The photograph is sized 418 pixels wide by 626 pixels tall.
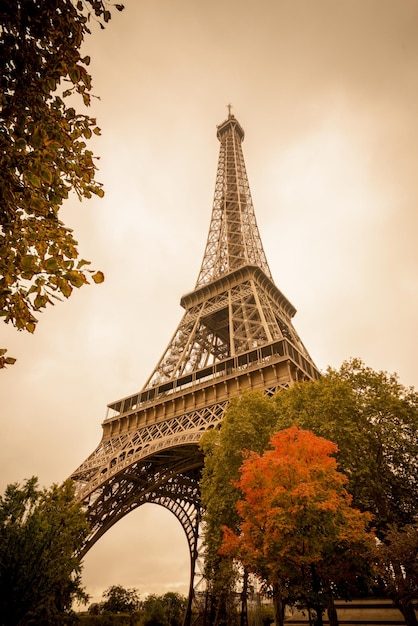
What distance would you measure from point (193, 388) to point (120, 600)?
98.7 ft

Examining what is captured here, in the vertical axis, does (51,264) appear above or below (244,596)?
above

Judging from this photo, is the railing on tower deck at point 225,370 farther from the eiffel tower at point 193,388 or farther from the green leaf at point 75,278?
the green leaf at point 75,278

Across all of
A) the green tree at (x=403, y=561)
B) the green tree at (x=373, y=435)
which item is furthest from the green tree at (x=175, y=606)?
the green tree at (x=403, y=561)

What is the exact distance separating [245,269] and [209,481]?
21986 mm

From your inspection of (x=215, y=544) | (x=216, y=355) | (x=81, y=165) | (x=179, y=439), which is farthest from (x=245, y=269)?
(x=81, y=165)

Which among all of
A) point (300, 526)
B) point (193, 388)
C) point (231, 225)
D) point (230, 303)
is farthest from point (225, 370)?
point (231, 225)

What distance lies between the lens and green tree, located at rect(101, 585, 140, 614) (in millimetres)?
38531

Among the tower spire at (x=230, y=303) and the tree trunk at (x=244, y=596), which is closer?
the tree trunk at (x=244, y=596)

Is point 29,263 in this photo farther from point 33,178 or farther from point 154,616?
point 154,616

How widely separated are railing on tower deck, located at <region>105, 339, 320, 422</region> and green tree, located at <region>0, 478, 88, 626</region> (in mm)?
9015

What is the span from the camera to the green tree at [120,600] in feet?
126

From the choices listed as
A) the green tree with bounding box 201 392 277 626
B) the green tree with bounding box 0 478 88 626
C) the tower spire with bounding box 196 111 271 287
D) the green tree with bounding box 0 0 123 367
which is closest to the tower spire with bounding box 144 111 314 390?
the tower spire with bounding box 196 111 271 287

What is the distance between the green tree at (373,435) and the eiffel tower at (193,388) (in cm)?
468

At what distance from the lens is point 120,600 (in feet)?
130
